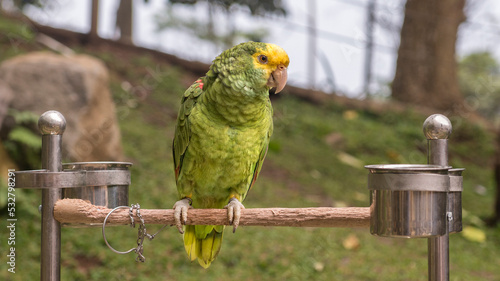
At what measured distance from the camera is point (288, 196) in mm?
4242

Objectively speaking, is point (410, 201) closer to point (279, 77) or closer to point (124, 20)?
point (279, 77)

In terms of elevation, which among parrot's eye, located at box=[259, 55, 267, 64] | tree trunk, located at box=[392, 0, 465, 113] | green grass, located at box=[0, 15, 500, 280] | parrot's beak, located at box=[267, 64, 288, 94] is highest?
tree trunk, located at box=[392, 0, 465, 113]

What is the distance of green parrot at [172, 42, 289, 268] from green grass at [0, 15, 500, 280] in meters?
1.44

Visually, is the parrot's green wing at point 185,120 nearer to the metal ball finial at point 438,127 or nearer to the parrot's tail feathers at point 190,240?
the parrot's tail feathers at point 190,240

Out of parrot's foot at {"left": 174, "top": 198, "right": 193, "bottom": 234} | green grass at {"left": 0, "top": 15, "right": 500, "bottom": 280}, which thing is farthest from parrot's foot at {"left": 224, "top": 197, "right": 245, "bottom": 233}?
green grass at {"left": 0, "top": 15, "right": 500, "bottom": 280}

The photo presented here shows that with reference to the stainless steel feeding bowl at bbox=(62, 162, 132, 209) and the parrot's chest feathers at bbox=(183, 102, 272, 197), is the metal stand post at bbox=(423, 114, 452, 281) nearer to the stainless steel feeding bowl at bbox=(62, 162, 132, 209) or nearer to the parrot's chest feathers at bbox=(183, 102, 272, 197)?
the parrot's chest feathers at bbox=(183, 102, 272, 197)

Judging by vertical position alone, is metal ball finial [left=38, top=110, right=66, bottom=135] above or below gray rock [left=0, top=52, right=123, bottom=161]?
below

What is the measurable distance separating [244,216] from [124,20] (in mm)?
5315

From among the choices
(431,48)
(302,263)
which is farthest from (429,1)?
(302,263)

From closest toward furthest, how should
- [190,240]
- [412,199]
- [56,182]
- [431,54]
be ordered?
[412,199]
[56,182]
[190,240]
[431,54]

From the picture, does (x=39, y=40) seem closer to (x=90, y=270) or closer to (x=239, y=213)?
(x=90, y=270)

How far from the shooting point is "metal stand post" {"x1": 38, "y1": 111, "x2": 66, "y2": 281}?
4.59 feet

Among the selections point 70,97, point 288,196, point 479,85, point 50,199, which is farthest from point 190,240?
point 479,85

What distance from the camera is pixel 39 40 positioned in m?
5.75
